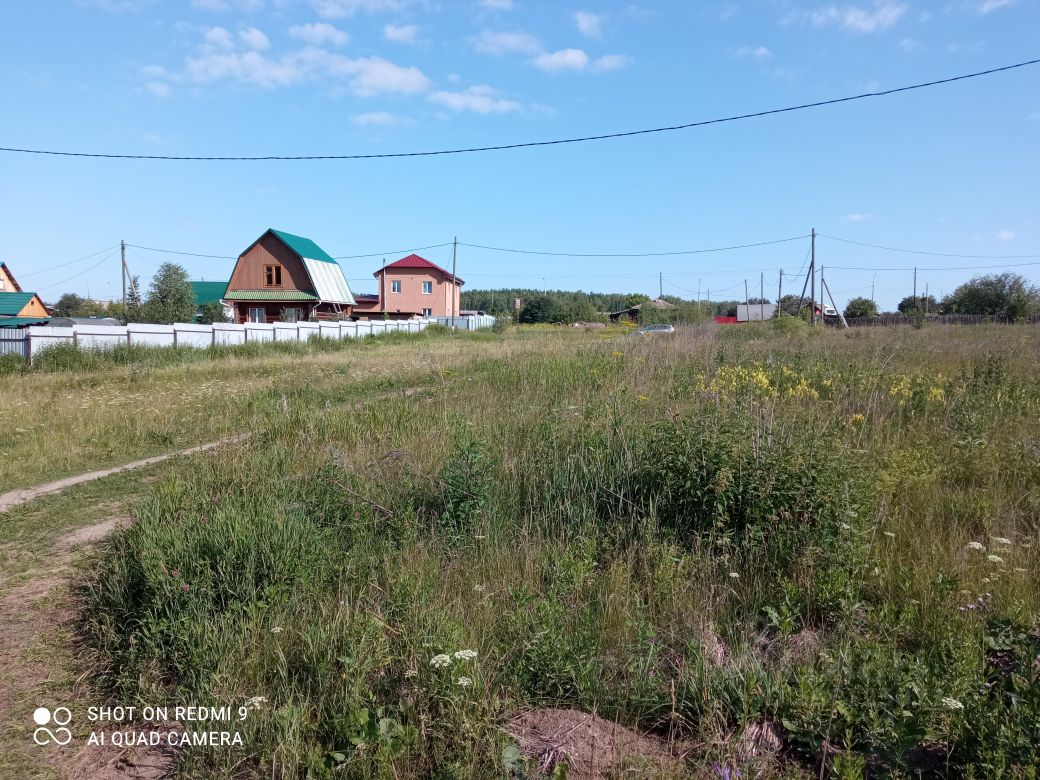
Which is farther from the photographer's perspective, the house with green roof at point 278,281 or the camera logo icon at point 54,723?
the house with green roof at point 278,281

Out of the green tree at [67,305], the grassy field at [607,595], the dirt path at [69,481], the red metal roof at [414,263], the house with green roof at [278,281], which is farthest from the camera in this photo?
the green tree at [67,305]

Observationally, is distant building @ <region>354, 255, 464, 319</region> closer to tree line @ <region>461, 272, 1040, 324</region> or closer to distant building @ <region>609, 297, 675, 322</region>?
tree line @ <region>461, 272, 1040, 324</region>

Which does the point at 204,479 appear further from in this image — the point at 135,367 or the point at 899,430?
the point at 135,367

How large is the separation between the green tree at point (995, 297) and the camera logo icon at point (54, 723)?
50909 millimetres

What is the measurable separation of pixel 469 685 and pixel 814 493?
239cm

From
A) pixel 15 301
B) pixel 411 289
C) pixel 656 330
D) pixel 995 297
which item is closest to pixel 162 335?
pixel 656 330

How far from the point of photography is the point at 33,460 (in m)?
7.24

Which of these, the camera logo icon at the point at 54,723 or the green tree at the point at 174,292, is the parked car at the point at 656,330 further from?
the green tree at the point at 174,292

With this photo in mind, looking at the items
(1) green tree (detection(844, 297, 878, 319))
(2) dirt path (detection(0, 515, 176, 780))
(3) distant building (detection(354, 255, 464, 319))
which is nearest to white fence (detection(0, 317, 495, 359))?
(2) dirt path (detection(0, 515, 176, 780))

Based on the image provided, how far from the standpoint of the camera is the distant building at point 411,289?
2319 inches

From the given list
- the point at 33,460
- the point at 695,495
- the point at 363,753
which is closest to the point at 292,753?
the point at 363,753

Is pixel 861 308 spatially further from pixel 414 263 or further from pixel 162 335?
pixel 162 335

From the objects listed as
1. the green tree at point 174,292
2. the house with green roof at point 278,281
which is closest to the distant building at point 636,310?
the house with green roof at point 278,281

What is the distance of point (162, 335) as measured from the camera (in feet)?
70.2
